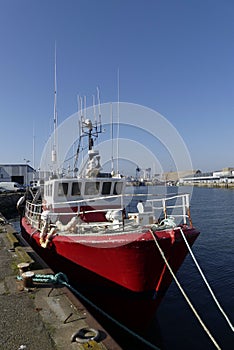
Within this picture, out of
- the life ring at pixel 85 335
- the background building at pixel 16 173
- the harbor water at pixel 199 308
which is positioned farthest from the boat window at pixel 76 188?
the background building at pixel 16 173

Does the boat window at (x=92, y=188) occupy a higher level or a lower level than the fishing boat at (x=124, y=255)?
higher

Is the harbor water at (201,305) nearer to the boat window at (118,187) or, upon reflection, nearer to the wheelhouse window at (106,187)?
the boat window at (118,187)

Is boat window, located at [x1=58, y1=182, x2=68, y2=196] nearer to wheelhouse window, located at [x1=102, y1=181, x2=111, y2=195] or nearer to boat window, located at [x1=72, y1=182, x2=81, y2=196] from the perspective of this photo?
boat window, located at [x1=72, y1=182, x2=81, y2=196]

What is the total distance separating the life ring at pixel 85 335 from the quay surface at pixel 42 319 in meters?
0.01

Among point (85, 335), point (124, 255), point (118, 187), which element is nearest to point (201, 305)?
point (124, 255)

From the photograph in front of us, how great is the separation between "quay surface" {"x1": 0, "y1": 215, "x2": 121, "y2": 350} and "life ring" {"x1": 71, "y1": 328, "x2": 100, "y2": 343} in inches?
0.6

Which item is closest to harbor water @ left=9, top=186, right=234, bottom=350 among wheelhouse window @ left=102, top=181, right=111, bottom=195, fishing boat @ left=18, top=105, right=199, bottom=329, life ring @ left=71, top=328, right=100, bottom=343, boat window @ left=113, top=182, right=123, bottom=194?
fishing boat @ left=18, top=105, right=199, bottom=329

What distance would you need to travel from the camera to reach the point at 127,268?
651 centimetres

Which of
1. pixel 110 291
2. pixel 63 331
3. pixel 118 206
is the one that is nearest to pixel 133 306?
pixel 110 291

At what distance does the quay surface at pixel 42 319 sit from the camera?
399 centimetres

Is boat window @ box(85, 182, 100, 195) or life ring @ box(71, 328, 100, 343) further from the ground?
boat window @ box(85, 182, 100, 195)

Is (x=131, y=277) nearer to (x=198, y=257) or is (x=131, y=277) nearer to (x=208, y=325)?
(x=208, y=325)

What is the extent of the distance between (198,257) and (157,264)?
808cm

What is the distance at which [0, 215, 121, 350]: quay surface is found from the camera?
399 cm
